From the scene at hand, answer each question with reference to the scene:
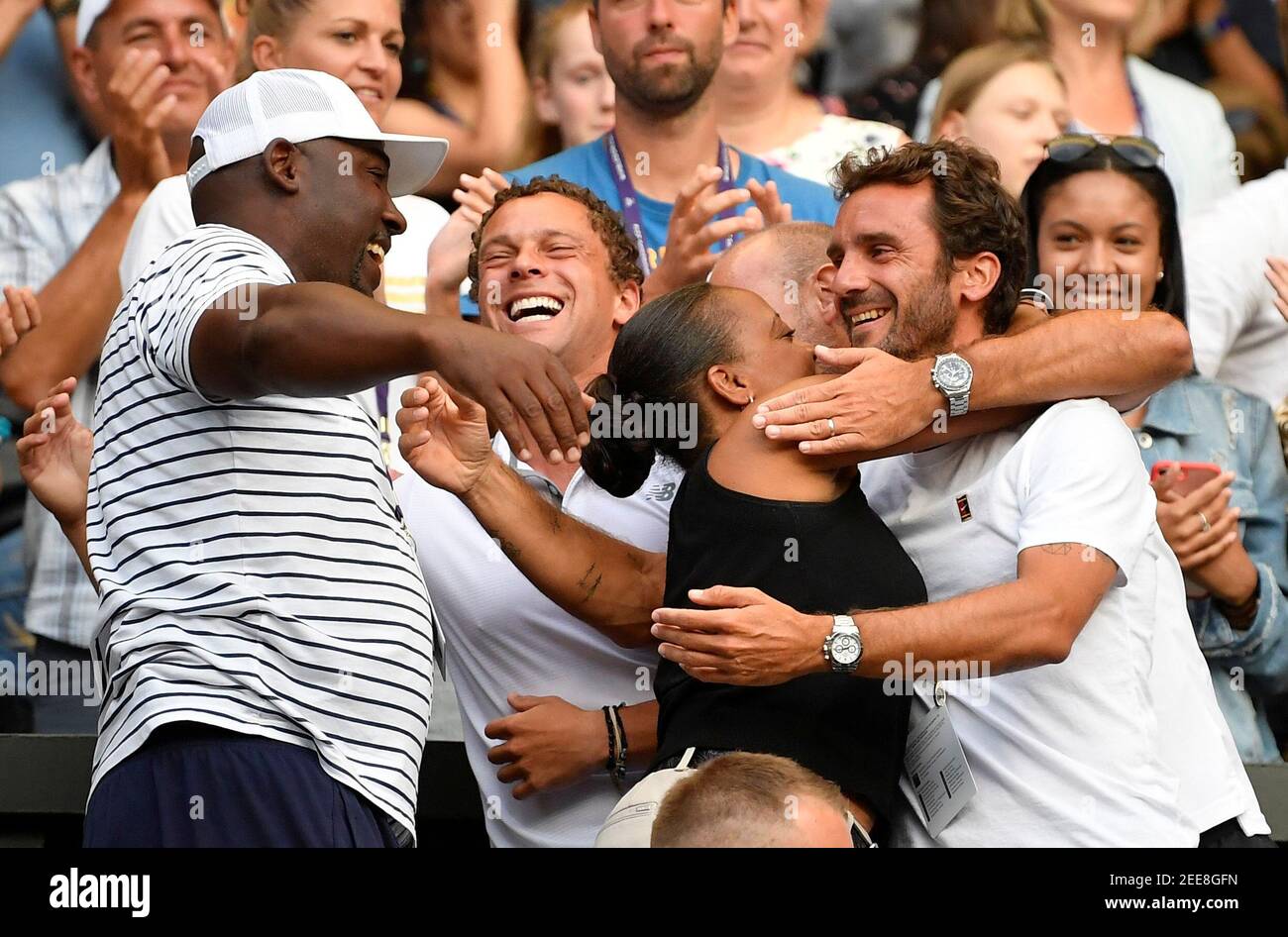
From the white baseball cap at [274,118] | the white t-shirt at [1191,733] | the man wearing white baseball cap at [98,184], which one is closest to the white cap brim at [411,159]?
the white baseball cap at [274,118]

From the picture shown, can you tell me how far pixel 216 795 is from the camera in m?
2.34

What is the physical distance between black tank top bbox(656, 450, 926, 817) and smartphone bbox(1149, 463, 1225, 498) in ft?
3.96

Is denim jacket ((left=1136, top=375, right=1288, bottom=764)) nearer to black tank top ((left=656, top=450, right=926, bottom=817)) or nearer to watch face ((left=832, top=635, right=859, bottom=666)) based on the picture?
black tank top ((left=656, top=450, right=926, bottom=817))

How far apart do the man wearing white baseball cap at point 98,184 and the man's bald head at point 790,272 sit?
1701mm

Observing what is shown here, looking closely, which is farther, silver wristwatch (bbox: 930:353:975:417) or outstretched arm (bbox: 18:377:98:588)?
outstretched arm (bbox: 18:377:98:588)

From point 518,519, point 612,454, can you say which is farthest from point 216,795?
point 612,454

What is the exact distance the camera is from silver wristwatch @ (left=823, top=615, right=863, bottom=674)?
2.41m

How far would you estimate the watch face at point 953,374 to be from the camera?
8.93ft

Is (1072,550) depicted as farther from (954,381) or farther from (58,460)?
(58,460)

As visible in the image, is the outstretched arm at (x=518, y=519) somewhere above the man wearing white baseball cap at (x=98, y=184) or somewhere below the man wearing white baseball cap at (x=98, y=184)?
below

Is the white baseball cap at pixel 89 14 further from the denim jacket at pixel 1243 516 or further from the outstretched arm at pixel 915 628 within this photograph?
the outstretched arm at pixel 915 628

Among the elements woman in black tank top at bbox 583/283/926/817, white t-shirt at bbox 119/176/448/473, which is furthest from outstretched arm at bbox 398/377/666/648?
white t-shirt at bbox 119/176/448/473

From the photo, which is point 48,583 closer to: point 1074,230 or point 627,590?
point 627,590

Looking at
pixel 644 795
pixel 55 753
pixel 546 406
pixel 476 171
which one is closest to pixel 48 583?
pixel 55 753
